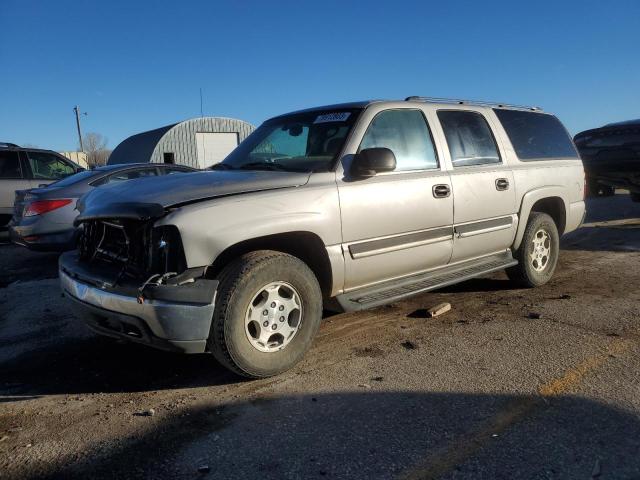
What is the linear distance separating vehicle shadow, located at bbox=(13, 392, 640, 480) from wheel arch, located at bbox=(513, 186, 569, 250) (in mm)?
2556

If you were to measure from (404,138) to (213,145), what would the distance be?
32.3 m

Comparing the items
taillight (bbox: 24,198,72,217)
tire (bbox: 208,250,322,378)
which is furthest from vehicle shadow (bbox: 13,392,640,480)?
taillight (bbox: 24,198,72,217)

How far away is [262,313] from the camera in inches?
133

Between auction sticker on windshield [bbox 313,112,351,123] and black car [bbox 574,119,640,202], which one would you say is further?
black car [bbox 574,119,640,202]

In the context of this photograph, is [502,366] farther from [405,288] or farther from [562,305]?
[562,305]

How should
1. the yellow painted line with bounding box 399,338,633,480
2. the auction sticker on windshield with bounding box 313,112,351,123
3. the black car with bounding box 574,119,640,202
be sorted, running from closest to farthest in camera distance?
the yellow painted line with bounding box 399,338,633,480, the auction sticker on windshield with bounding box 313,112,351,123, the black car with bounding box 574,119,640,202

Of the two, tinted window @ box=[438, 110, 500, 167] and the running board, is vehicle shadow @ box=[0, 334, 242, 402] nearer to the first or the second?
the running board

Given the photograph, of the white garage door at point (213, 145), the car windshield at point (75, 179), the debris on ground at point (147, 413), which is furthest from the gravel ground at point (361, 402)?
the white garage door at point (213, 145)

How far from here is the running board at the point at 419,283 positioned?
3.81m

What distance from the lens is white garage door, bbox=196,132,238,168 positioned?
114ft

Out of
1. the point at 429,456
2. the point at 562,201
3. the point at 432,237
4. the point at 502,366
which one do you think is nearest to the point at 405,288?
the point at 432,237

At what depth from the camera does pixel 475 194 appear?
468 centimetres

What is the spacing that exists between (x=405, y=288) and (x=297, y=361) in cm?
111

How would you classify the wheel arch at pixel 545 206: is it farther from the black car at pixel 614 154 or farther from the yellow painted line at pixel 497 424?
the black car at pixel 614 154
